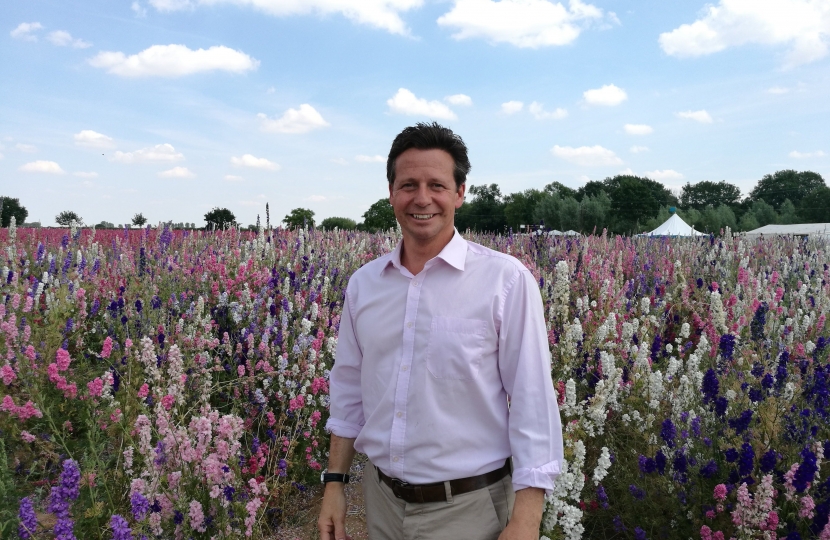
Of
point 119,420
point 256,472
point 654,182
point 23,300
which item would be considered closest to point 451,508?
point 256,472

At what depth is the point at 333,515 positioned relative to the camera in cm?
206

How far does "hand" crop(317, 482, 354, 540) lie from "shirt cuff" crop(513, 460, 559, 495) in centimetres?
71

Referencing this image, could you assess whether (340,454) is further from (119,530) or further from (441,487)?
(119,530)

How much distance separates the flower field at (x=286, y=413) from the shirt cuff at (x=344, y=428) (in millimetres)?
526

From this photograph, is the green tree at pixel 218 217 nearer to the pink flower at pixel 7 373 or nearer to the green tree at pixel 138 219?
the green tree at pixel 138 219

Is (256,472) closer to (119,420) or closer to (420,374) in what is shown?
(119,420)

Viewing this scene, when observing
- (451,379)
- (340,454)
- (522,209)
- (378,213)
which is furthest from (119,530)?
(522,209)

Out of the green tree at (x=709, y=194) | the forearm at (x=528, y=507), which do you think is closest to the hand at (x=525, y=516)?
the forearm at (x=528, y=507)

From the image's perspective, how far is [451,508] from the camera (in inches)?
69.9

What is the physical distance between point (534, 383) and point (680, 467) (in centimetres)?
146

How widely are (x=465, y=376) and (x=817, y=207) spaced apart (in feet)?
245

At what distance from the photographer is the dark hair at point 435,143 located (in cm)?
186

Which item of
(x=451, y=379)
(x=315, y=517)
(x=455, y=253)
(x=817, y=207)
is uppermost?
(x=817, y=207)

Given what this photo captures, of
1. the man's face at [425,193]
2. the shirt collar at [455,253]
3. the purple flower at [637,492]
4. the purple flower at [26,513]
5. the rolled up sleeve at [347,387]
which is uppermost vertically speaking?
the man's face at [425,193]
